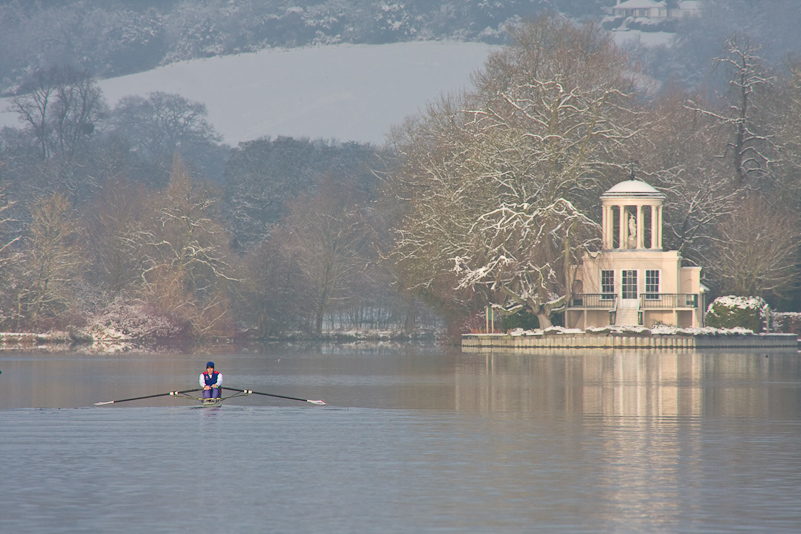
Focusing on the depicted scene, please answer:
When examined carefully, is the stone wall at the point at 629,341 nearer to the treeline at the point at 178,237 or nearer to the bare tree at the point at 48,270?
the treeline at the point at 178,237

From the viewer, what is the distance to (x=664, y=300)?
5872 cm

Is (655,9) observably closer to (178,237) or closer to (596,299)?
(178,237)

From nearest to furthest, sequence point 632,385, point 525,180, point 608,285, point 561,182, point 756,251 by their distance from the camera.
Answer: point 632,385
point 561,182
point 525,180
point 608,285
point 756,251

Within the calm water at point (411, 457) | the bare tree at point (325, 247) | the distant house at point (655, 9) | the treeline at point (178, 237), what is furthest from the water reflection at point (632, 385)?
the distant house at point (655, 9)

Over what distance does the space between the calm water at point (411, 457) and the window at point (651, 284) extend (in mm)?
24809

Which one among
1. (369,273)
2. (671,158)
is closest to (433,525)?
(671,158)

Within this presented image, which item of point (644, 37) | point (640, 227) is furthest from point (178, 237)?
point (644, 37)

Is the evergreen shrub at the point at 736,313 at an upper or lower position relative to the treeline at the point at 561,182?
lower

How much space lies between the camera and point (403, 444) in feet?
64.6

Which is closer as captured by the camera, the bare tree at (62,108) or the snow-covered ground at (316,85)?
the bare tree at (62,108)

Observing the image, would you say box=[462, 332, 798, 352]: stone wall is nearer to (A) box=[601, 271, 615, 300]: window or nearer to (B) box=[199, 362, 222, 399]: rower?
(A) box=[601, 271, 615, 300]: window

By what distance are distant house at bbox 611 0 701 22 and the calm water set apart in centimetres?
13697

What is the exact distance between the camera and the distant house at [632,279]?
5862cm

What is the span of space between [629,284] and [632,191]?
4360 millimetres
